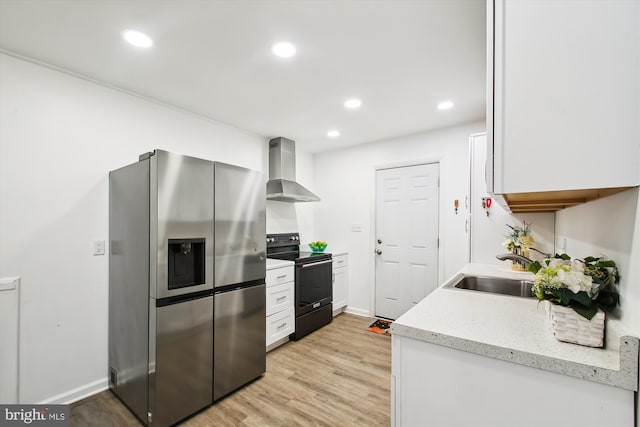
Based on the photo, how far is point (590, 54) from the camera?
76 centimetres

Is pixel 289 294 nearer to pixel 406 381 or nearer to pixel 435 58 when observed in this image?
pixel 406 381

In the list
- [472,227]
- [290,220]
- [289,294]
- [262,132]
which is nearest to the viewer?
[472,227]

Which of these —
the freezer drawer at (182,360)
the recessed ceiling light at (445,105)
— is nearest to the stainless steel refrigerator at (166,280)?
the freezer drawer at (182,360)

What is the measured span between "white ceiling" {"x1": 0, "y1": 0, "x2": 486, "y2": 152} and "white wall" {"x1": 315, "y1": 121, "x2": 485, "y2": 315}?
67cm

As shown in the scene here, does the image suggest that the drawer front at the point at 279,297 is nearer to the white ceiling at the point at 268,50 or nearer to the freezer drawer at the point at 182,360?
the freezer drawer at the point at 182,360

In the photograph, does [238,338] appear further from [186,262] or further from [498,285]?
[498,285]

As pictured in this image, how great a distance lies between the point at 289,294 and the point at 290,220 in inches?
51.1

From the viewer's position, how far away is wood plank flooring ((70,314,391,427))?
189 centimetres

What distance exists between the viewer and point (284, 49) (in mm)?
1846

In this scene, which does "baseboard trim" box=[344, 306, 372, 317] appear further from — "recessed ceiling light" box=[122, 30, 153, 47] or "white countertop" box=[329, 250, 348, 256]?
"recessed ceiling light" box=[122, 30, 153, 47]

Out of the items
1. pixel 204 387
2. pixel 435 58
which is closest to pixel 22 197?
pixel 204 387

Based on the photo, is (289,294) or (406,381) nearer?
(406,381)

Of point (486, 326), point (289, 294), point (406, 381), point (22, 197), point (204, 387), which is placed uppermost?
point (22, 197)

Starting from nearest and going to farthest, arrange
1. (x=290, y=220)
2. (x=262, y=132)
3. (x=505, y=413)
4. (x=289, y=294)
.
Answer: (x=505, y=413) → (x=289, y=294) → (x=262, y=132) → (x=290, y=220)
